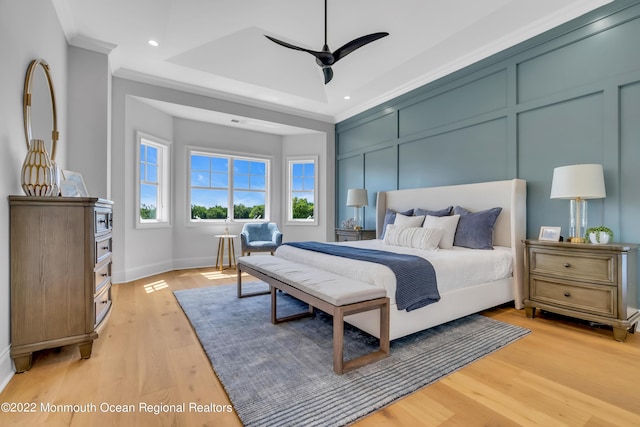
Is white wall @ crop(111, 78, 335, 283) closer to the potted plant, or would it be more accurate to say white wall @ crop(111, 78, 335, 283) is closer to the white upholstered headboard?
the white upholstered headboard

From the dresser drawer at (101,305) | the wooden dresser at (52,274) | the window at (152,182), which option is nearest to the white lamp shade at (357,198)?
the window at (152,182)

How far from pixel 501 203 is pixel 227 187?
4724 millimetres

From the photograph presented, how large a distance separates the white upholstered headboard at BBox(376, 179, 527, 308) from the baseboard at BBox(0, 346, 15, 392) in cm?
407

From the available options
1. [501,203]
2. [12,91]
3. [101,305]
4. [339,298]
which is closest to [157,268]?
[101,305]

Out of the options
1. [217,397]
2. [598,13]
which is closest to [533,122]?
[598,13]

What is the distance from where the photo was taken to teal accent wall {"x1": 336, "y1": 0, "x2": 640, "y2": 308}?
103 inches

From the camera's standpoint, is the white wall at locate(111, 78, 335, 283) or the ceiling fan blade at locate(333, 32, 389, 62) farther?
the white wall at locate(111, 78, 335, 283)

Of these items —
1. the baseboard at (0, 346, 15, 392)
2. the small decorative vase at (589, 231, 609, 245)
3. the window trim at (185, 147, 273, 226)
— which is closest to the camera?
the baseboard at (0, 346, 15, 392)

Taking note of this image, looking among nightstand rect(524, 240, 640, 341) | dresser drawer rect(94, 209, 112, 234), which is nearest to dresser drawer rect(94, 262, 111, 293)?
dresser drawer rect(94, 209, 112, 234)

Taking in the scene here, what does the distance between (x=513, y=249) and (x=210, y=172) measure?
200 inches

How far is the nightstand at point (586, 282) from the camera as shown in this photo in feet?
7.47

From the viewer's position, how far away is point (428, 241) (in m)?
3.17

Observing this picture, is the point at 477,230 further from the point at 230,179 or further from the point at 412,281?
the point at 230,179

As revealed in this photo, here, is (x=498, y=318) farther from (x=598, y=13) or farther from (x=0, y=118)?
(x=0, y=118)
